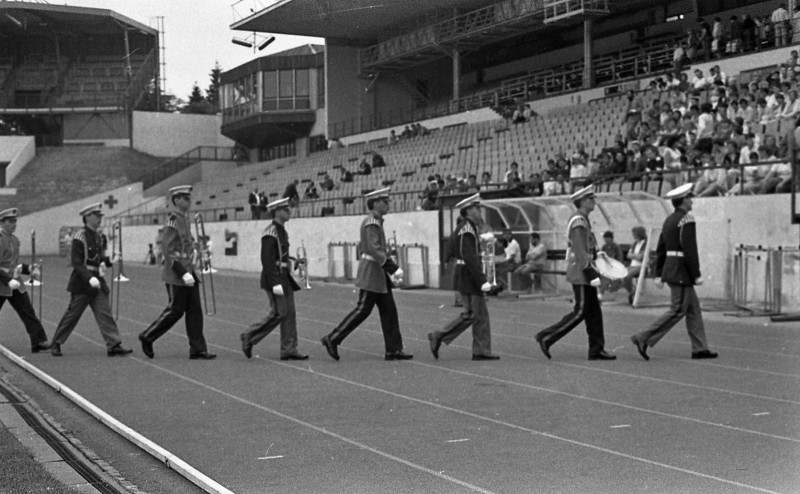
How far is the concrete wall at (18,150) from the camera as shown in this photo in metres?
73.7

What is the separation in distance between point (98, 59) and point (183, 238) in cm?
4487

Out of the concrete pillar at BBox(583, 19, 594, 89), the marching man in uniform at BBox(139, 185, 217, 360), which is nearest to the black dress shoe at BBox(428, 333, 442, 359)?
the marching man in uniform at BBox(139, 185, 217, 360)

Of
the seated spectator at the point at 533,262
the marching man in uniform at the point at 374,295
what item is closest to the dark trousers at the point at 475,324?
the marching man in uniform at the point at 374,295

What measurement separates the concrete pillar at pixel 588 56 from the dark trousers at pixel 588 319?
26.8 m

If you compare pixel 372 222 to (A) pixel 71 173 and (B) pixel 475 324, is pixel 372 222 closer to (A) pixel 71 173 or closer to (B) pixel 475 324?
(B) pixel 475 324

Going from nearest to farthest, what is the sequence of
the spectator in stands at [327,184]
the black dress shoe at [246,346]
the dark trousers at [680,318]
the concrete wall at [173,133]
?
the dark trousers at [680,318], the black dress shoe at [246,346], the spectator in stands at [327,184], the concrete wall at [173,133]

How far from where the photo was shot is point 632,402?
10.2m

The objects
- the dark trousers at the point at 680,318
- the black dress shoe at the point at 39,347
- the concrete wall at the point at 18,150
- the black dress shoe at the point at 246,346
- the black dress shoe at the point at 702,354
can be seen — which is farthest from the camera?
the concrete wall at the point at 18,150

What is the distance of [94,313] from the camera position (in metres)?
14.8

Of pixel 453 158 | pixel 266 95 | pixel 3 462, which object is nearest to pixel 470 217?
pixel 3 462

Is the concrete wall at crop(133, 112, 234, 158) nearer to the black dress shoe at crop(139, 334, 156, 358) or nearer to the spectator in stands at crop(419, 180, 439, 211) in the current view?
the spectator in stands at crop(419, 180, 439, 211)

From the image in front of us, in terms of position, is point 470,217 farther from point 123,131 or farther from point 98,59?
point 123,131

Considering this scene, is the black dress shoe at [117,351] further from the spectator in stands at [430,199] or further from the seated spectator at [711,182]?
the spectator in stands at [430,199]

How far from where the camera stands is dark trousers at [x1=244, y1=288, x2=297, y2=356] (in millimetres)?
14070
